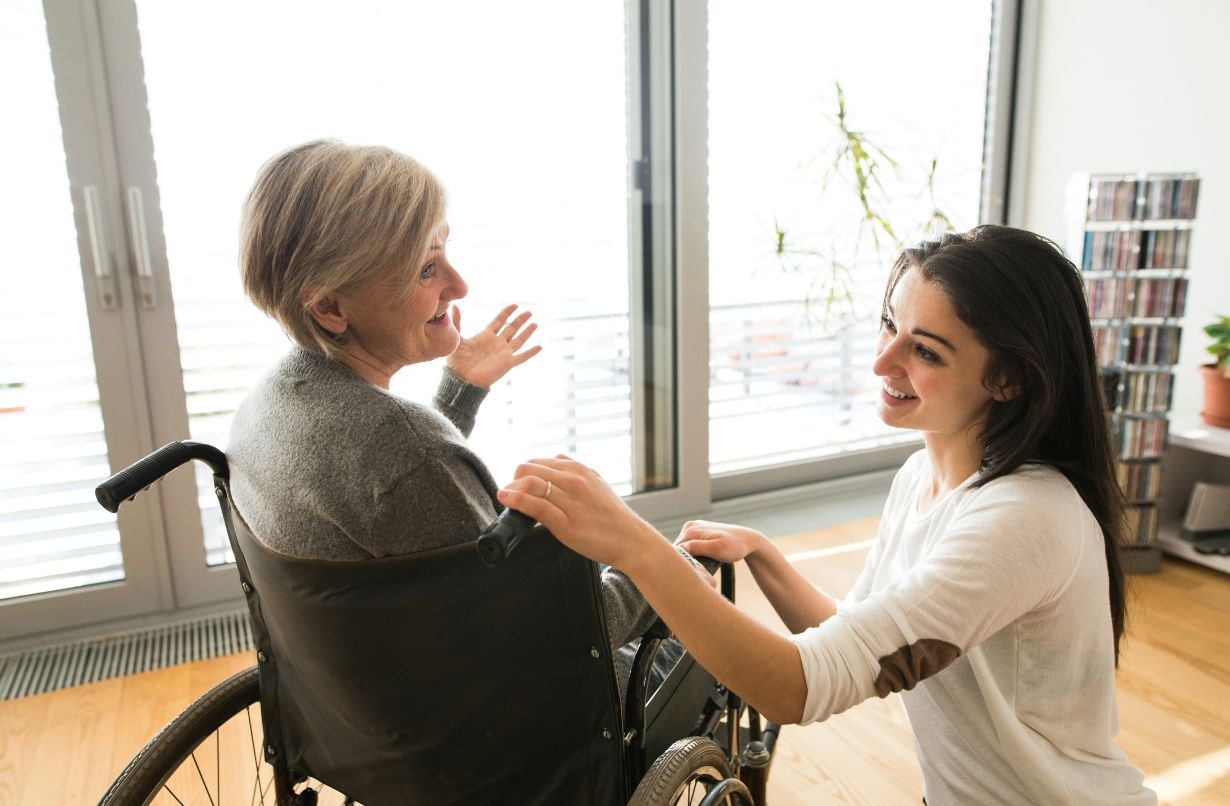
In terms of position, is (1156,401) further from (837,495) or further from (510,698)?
(510,698)

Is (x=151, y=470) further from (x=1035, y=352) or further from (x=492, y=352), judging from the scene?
(x=1035, y=352)

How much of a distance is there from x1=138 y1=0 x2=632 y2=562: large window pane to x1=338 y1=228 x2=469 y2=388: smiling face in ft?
3.37

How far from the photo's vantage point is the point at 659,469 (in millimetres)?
3191

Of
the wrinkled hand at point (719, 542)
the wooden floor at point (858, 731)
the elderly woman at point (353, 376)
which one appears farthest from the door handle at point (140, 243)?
the wrinkled hand at point (719, 542)

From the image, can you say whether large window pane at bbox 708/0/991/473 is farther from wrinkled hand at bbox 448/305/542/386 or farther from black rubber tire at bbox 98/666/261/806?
black rubber tire at bbox 98/666/261/806

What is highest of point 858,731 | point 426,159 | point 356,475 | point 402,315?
point 426,159

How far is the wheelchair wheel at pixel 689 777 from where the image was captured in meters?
0.93

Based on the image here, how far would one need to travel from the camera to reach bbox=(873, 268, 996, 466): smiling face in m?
1.06

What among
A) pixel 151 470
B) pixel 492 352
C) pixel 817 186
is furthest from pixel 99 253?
pixel 817 186

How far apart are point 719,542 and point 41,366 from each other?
193cm

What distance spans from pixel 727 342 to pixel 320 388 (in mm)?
2436

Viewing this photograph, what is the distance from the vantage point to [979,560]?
933mm

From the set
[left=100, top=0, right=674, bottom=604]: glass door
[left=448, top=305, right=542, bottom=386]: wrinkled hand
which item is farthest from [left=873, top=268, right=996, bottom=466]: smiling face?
[left=100, top=0, right=674, bottom=604]: glass door

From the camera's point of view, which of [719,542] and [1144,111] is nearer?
[719,542]
